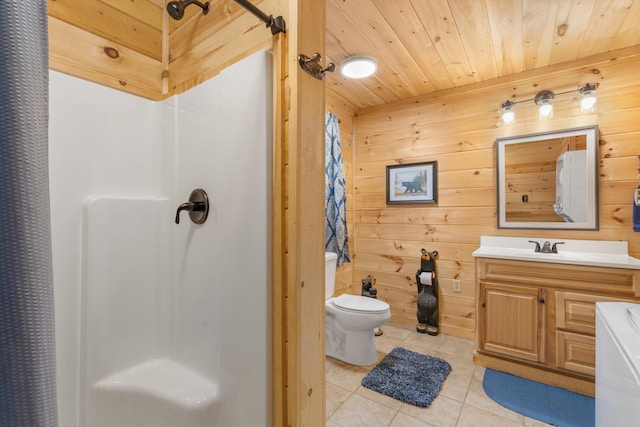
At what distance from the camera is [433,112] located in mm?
2752

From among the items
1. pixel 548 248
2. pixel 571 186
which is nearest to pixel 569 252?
pixel 548 248

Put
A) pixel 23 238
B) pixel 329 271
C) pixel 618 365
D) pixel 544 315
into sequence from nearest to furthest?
1. pixel 23 238
2. pixel 618 365
3. pixel 544 315
4. pixel 329 271

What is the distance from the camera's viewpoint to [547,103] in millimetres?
2186

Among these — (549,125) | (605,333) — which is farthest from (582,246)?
(605,333)

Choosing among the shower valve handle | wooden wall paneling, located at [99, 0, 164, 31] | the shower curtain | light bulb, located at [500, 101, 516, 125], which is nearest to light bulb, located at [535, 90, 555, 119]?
light bulb, located at [500, 101, 516, 125]

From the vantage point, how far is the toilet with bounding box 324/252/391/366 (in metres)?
2.08

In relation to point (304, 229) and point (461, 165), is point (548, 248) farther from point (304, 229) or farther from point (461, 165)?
point (304, 229)

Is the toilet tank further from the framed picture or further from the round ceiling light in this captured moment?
the round ceiling light

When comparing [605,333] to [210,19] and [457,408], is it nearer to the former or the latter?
[457,408]

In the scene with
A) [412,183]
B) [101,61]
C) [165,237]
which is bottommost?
[165,237]

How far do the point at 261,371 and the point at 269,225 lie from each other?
0.47 metres

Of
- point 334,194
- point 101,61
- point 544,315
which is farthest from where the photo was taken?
point 334,194

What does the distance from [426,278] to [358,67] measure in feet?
6.17

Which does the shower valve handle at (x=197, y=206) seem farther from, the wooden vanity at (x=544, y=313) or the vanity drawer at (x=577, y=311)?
the vanity drawer at (x=577, y=311)
